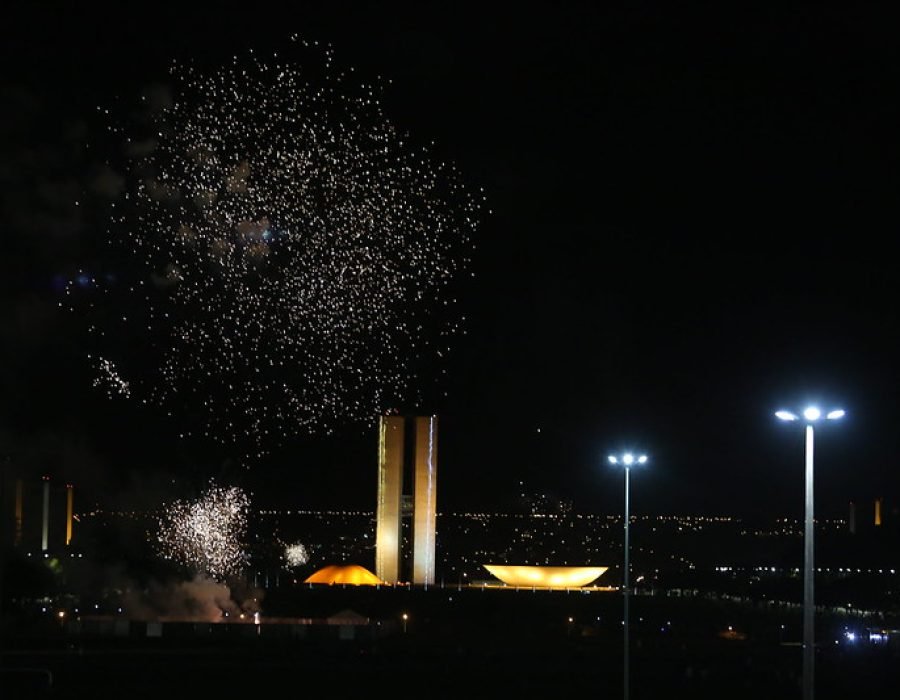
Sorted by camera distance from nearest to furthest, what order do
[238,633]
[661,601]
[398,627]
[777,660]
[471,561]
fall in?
[777,660]
[238,633]
[398,627]
[661,601]
[471,561]

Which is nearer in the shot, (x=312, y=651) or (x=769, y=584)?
(x=312, y=651)

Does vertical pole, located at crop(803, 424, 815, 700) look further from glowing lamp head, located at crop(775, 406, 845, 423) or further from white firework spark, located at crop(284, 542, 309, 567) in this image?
white firework spark, located at crop(284, 542, 309, 567)

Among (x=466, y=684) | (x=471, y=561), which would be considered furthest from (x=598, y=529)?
(x=466, y=684)

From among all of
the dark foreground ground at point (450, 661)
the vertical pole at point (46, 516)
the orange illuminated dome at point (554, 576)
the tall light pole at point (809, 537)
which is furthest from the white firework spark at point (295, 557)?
the tall light pole at point (809, 537)

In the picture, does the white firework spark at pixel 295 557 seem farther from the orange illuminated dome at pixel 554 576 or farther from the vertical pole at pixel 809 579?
the vertical pole at pixel 809 579

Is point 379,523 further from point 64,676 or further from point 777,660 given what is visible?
point 64,676
